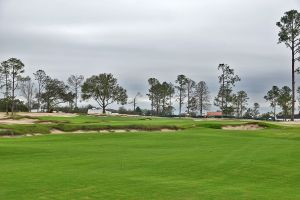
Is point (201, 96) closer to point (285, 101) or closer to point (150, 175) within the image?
point (285, 101)

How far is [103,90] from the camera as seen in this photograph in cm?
15425

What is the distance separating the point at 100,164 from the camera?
2156cm

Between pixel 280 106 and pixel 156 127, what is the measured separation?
94.5 meters

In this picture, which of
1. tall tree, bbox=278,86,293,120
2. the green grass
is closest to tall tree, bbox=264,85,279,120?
tall tree, bbox=278,86,293,120

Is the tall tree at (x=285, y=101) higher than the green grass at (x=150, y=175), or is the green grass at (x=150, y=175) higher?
the tall tree at (x=285, y=101)

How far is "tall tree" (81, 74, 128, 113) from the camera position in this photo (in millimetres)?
154500

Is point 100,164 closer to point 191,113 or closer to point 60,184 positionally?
point 60,184

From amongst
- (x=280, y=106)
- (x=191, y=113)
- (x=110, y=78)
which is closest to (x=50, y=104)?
(x=110, y=78)

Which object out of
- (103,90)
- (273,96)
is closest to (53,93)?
(103,90)

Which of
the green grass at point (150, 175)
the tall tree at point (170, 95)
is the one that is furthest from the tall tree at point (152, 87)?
the green grass at point (150, 175)

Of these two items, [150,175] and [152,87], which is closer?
[150,175]

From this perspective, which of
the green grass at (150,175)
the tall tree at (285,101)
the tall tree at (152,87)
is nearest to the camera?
the green grass at (150,175)

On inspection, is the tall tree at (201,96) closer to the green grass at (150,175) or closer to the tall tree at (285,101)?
the tall tree at (285,101)

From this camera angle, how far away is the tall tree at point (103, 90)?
507 ft
